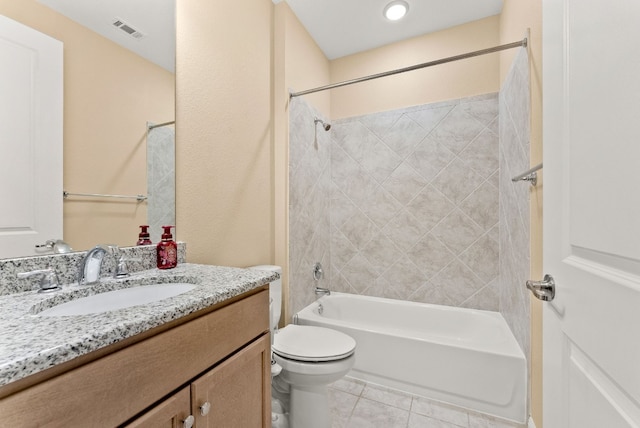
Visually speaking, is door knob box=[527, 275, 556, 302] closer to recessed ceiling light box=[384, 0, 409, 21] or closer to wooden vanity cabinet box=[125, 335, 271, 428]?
wooden vanity cabinet box=[125, 335, 271, 428]

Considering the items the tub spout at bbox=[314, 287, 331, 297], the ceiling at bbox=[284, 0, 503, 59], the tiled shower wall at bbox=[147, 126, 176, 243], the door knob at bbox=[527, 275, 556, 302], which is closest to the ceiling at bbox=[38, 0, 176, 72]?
the tiled shower wall at bbox=[147, 126, 176, 243]

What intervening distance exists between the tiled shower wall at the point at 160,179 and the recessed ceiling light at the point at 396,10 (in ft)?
5.79

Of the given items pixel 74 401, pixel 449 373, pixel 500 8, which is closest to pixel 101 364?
pixel 74 401

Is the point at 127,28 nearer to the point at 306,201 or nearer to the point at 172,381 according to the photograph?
the point at 172,381

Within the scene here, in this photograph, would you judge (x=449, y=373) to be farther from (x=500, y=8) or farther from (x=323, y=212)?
(x=500, y=8)

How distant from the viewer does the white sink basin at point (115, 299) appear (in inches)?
29.8

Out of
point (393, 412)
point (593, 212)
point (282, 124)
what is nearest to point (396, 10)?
point (282, 124)

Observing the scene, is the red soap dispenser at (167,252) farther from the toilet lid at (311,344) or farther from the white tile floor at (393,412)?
the white tile floor at (393,412)

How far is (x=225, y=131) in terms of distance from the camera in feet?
5.11

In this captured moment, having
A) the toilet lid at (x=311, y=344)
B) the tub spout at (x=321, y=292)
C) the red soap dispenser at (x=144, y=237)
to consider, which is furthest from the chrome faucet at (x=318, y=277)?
the red soap dispenser at (x=144, y=237)

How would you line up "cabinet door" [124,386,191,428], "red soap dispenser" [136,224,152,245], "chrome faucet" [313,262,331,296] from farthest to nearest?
"chrome faucet" [313,262,331,296], "red soap dispenser" [136,224,152,245], "cabinet door" [124,386,191,428]

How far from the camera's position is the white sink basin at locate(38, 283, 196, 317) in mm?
758

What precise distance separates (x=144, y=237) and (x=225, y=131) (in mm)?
720

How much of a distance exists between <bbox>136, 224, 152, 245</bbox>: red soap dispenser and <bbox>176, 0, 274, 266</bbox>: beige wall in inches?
6.0
